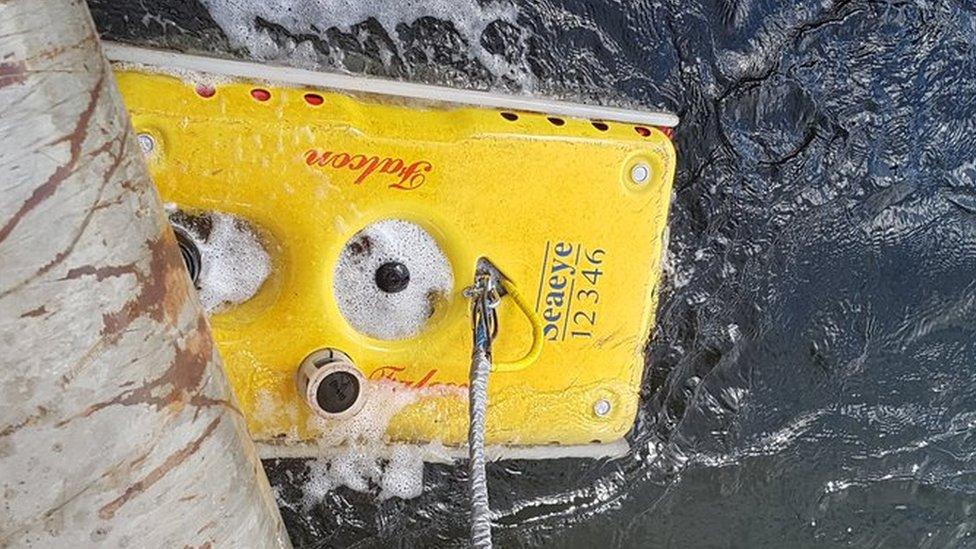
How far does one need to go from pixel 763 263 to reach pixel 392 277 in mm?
807

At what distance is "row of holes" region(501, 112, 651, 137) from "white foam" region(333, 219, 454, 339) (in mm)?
227

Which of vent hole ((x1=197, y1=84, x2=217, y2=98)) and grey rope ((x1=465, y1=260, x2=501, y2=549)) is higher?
vent hole ((x1=197, y1=84, x2=217, y2=98))

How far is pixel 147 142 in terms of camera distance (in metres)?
1.45

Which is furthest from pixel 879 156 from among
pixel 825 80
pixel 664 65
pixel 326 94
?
pixel 326 94

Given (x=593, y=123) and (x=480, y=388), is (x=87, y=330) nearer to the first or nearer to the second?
(x=480, y=388)

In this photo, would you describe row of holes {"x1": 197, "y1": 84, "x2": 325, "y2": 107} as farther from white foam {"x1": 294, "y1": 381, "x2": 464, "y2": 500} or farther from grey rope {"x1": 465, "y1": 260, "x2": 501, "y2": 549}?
white foam {"x1": 294, "y1": 381, "x2": 464, "y2": 500}

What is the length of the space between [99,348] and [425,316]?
0.79m

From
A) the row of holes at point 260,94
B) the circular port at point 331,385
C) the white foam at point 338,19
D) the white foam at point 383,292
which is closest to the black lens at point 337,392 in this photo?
the circular port at point 331,385


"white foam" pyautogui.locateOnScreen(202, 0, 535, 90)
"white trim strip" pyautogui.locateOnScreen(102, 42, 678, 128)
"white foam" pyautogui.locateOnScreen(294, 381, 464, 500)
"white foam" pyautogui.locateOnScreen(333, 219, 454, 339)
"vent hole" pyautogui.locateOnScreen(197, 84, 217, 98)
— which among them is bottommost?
"white foam" pyautogui.locateOnScreen(294, 381, 464, 500)

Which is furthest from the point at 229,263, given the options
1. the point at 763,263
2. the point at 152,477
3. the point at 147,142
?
the point at 763,263

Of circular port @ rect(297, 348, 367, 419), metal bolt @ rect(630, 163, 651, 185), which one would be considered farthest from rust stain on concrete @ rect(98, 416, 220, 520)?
metal bolt @ rect(630, 163, 651, 185)

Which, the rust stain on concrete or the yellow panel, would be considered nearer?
the rust stain on concrete

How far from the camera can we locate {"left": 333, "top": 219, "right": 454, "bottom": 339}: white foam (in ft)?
5.57

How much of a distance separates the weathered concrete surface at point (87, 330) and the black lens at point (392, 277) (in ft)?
1.86
